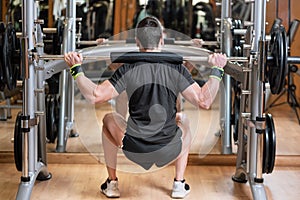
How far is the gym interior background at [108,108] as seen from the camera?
9.37ft

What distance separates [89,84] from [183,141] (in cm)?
60

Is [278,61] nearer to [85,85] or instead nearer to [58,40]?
[85,85]

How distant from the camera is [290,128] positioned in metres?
3.89

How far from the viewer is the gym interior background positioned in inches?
112

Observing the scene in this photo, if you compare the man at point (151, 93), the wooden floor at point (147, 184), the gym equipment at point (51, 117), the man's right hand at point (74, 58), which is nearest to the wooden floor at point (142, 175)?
the wooden floor at point (147, 184)

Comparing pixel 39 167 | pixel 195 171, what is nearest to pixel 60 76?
pixel 39 167

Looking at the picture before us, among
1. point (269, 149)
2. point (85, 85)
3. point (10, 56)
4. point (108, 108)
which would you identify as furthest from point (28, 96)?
point (108, 108)

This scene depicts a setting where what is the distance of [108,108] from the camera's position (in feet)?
13.1

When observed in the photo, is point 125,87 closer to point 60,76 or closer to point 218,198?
point 218,198

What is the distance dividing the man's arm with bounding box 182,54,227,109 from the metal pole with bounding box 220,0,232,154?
962 mm

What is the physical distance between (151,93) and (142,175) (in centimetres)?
74

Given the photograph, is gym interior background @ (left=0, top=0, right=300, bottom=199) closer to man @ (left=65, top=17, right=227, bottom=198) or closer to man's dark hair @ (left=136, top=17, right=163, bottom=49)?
man @ (left=65, top=17, right=227, bottom=198)

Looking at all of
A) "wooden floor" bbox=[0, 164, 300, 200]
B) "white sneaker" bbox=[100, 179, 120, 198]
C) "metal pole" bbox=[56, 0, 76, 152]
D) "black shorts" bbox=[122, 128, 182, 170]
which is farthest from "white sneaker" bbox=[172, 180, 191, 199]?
"metal pole" bbox=[56, 0, 76, 152]

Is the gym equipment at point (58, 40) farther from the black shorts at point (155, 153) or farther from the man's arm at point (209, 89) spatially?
the man's arm at point (209, 89)
